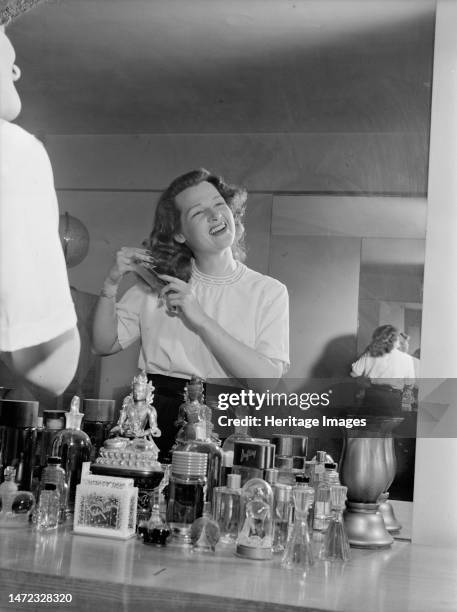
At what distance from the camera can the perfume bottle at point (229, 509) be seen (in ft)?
4.17

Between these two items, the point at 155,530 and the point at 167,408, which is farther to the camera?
the point at 167,408

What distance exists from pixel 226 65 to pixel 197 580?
3.15 feet

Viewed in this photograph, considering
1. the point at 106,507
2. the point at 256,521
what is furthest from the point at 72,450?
the point at 256,521

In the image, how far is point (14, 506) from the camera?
4.33 feet

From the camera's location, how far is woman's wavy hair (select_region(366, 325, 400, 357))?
4.54ft

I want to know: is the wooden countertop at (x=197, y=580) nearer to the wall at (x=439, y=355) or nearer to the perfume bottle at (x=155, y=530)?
the perfume bottle at (x=155, y=530)

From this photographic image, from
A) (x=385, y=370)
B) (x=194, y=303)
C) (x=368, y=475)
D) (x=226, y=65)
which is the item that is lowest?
(x=368, y=475)

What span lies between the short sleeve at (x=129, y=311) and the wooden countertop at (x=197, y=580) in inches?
15.2

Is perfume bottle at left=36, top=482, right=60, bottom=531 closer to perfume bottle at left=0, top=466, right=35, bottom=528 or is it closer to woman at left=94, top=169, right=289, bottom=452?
perfume bottle at left=0, top=466, right=35, bottom=528

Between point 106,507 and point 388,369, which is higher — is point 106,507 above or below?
below

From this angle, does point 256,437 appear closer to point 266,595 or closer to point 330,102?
point 266,595

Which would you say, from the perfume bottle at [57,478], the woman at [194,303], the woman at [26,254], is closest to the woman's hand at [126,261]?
the woman at [194,303]

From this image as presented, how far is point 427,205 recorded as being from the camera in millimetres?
1410

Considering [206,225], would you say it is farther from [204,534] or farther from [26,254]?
[26,254]
